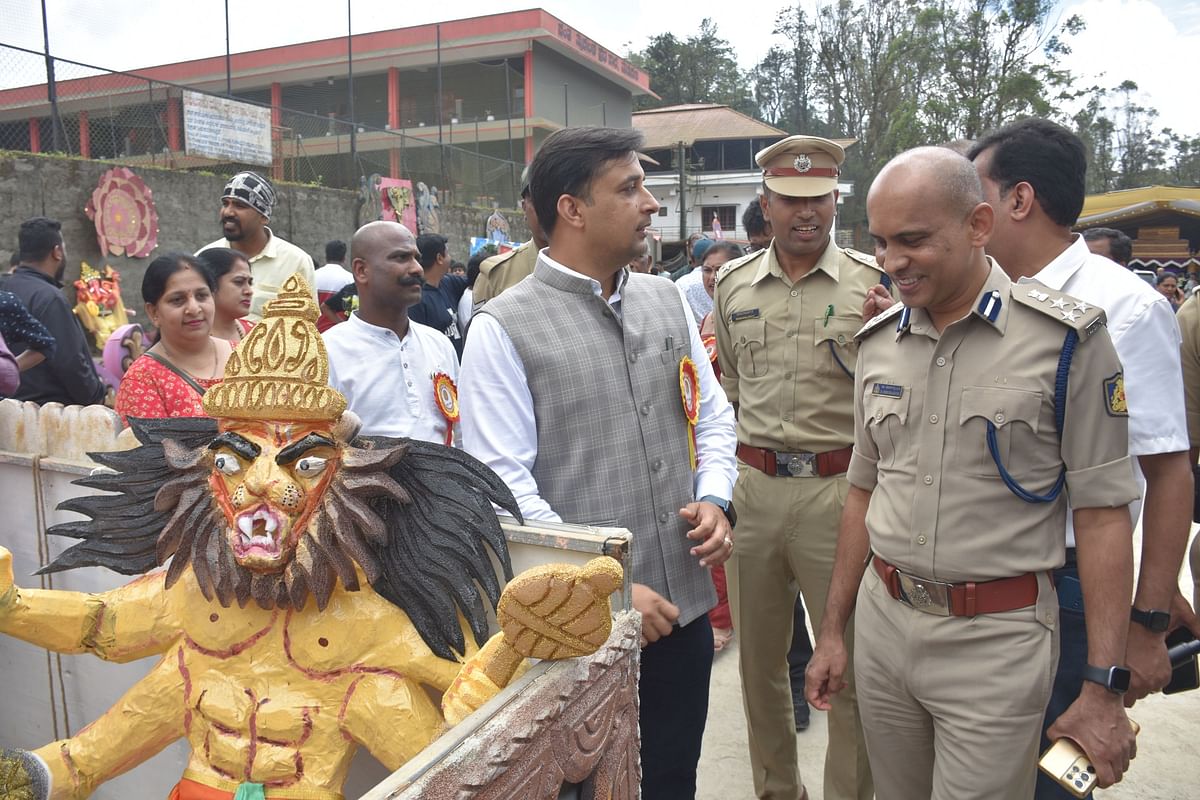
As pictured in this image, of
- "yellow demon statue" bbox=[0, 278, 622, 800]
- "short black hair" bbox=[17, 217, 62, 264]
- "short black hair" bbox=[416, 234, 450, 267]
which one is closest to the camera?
"yellow demon statue" bbox=[0, 278, 622, 800]

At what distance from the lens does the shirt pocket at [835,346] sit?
2643mm

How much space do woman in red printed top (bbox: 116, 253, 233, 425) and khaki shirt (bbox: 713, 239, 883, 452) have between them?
64.6 inches

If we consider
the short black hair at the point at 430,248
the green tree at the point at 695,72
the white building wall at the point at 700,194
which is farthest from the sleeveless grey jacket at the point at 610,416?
the green tree at the point at 695,72

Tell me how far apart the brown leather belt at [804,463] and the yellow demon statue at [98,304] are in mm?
7165

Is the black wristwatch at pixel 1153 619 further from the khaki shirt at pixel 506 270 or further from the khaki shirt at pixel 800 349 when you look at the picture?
the khaki shirt at pixel 506 270

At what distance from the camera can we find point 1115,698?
62.8 inches

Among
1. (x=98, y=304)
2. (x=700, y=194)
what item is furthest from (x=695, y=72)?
(x=98, y=304)

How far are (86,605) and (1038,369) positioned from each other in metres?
1.91

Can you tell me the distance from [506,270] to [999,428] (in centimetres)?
275

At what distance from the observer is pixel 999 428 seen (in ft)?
5.37

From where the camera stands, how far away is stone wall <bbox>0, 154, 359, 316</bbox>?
307 inches

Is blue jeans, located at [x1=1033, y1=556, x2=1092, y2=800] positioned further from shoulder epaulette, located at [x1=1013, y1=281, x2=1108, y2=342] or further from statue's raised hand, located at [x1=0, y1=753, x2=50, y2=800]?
statue's raised hand, located at [x1=0, y1=753, x2=50, y2=800]

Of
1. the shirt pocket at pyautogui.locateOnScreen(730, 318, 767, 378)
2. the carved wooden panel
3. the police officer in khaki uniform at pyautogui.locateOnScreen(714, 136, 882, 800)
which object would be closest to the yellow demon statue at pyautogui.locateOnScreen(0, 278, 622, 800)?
the carved wooden panel

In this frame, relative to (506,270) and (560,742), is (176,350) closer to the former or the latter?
(506,270)
